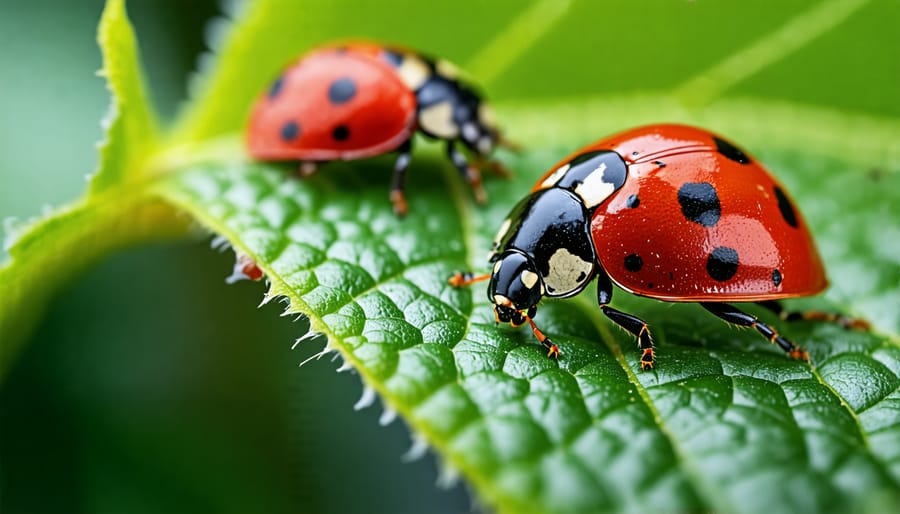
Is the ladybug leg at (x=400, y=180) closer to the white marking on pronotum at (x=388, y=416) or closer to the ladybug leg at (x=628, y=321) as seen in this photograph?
the ladybug leg at (x=628, y=321)

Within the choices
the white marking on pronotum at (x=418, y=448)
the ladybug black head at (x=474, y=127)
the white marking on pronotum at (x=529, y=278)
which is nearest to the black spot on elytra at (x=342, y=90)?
the ladybug black head at (x=474, y=127)

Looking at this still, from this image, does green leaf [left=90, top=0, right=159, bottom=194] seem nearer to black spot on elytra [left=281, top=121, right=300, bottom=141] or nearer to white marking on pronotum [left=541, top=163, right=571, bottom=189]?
black spot on elytra [left=281, top=121, right=300, bottom=141]

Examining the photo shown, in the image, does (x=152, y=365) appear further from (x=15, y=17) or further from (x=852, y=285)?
(x=852, y=285)

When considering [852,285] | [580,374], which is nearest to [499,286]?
[580,374]

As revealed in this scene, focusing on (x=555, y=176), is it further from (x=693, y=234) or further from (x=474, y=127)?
(x=474, y=127)

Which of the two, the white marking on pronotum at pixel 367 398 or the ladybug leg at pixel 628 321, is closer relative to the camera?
the white marking on pronotum at pixel 367 398

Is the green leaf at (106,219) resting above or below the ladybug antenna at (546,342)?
above
